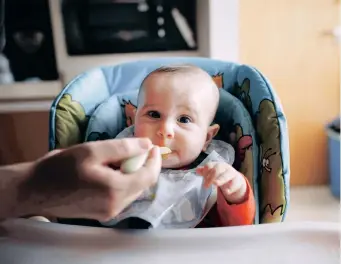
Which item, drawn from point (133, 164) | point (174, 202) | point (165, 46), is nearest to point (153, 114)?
point (174, 202)

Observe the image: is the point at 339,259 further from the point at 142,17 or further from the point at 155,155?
the point at 142,17

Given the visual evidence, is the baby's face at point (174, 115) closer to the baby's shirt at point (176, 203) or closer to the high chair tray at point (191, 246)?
the baby's shirt at point (176, 203)

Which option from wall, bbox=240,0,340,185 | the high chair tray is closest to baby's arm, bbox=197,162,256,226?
the high chair tray

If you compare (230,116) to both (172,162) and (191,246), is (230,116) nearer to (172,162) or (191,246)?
(172,162)

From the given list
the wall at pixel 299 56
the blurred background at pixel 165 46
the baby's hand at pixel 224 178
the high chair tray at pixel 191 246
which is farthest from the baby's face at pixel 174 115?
the wall at pixel 299 56

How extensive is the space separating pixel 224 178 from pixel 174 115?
0.52 feet

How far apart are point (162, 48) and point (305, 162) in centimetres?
71

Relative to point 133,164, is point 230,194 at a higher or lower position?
lower

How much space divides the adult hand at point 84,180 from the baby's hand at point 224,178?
0.48 ft

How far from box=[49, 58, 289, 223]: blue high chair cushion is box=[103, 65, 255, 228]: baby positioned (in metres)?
0.07

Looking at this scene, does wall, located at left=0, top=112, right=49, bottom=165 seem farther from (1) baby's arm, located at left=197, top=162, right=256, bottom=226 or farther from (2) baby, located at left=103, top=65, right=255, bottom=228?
(1) baby's arm, located at left=197, top=162, right=256, bottom=226

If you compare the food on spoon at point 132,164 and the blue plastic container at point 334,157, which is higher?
the food on spoon at point 132,164

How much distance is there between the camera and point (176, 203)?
0.78 meters

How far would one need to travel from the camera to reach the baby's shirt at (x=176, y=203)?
0.75 m
